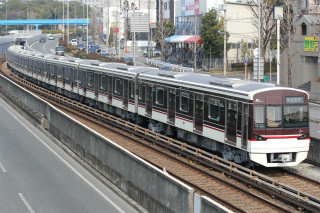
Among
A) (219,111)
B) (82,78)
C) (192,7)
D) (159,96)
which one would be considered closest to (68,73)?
(82,78)

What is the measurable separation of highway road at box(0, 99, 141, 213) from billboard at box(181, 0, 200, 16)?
190 feet

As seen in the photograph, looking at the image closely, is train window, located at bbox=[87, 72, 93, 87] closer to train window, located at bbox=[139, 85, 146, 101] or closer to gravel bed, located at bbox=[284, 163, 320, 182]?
train window, located at bbox=[139, 85, 146, 101]

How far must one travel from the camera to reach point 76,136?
24047mm

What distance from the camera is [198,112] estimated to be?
22328mm

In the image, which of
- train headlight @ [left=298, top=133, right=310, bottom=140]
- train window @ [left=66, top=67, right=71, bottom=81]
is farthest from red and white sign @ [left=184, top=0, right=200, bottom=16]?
train headlight @ [left=298, top=133, right=310, bottom=140]

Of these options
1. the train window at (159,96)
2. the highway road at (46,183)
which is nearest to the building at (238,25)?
the train window at (159,96)

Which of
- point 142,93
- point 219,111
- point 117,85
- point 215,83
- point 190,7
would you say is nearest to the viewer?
point 219,111

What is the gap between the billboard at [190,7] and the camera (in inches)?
3233

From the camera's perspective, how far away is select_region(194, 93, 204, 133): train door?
72.5 feet

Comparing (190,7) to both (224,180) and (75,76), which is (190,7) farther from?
(224,180)

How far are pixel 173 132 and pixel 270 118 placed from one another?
8555 millimetres

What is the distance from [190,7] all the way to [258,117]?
222 feet

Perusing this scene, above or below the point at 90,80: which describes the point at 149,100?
below

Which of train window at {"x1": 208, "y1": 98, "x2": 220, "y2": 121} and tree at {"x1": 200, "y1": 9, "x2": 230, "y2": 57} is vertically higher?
tree at {"x1": 200, "y1": 9, "x2": 230, "y2": 57}
